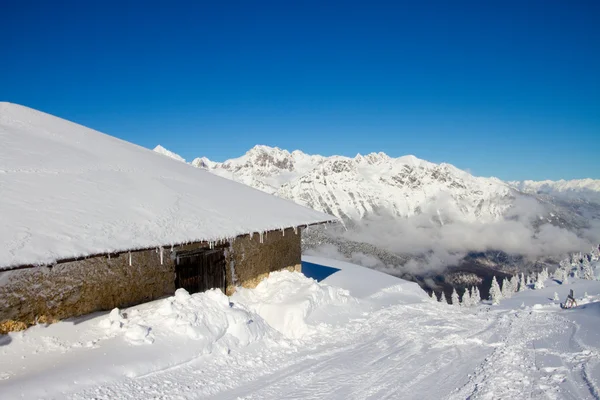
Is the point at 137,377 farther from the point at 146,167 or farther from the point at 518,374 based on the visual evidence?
the point at 146,167

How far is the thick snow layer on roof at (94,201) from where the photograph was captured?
7176 millimetres

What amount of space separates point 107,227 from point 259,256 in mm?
5716

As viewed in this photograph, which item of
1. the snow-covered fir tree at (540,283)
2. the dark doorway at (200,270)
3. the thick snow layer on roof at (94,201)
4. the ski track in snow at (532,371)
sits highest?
the thick snow layer on roof at (94,201)

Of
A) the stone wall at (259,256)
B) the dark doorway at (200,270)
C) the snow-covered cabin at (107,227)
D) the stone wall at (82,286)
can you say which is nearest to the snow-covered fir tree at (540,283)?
the stone wall at (259,256)

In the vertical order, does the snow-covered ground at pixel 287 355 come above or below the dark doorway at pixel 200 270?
below

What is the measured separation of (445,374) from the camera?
7078 millimetres

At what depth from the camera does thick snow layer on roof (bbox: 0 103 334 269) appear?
7.18 meters

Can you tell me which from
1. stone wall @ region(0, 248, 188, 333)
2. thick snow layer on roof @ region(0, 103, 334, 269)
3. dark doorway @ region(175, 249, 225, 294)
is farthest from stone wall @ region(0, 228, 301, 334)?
thick snow layer on roof @ region(0, 103, 334, 269)

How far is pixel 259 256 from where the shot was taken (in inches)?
513

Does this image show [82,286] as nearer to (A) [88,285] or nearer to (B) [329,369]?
(A) [88,285]

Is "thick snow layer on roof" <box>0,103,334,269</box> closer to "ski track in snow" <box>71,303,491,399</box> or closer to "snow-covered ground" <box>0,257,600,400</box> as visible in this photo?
"snow-covered ground" <box>0,257,600,400</box>

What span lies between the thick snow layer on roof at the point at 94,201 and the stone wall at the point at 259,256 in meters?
0.72

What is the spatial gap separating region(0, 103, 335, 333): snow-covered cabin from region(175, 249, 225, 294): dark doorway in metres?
0.03

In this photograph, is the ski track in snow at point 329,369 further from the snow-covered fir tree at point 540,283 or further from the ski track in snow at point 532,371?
the snow-covered fir tree at point 540,283
